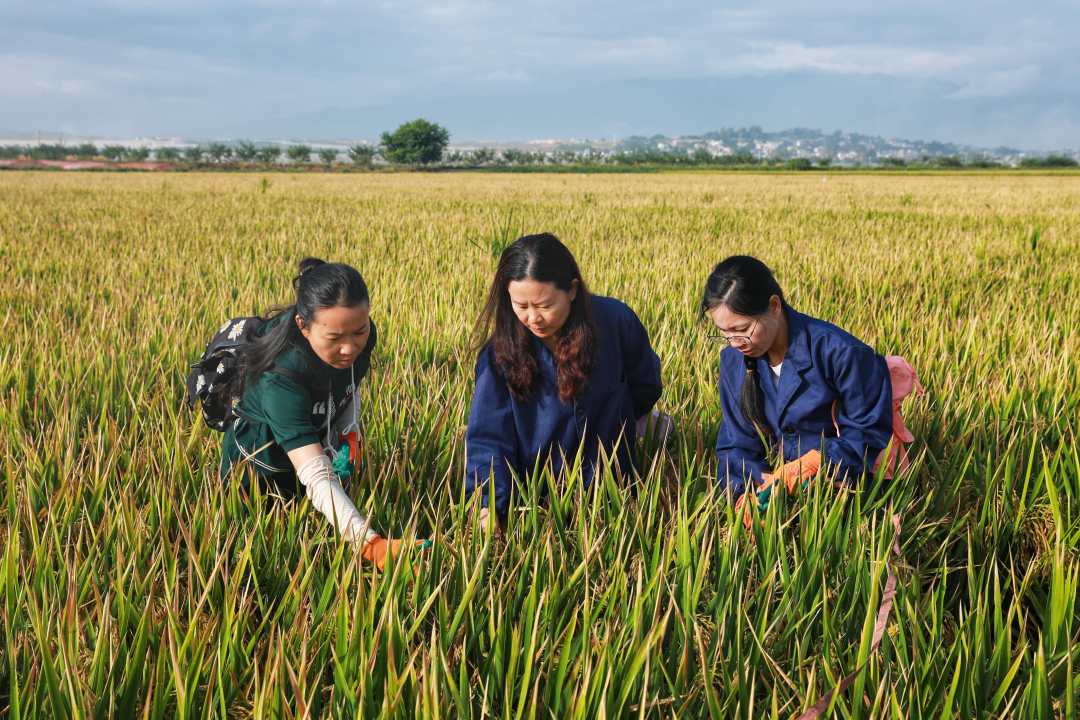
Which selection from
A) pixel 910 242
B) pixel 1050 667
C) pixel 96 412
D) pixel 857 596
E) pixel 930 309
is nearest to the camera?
pixel 1050 667

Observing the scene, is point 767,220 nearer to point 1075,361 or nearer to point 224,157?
point 1075,361

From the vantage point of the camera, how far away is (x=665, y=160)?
224ft

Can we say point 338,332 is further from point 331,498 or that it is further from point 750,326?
point 750,326

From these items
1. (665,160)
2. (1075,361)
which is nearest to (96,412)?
(1075,361)

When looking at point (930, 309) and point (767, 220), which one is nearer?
point (930, 309)

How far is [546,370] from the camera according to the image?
6.42ft

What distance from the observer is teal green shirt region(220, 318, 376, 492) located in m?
1.67

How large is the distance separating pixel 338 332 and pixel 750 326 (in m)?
0.90

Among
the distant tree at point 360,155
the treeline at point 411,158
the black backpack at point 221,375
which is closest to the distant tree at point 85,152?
the treeline at point 411,158

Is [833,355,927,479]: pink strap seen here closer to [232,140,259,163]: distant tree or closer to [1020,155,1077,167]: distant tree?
[1020,155,1077,167]: distant tree

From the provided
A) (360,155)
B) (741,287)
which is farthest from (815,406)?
(360,155)

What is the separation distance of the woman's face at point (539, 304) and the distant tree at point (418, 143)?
79.6m

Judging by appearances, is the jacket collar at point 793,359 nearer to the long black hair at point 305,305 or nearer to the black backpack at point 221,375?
the long black hair at point 305,305

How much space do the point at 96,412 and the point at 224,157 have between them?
3162 inches
